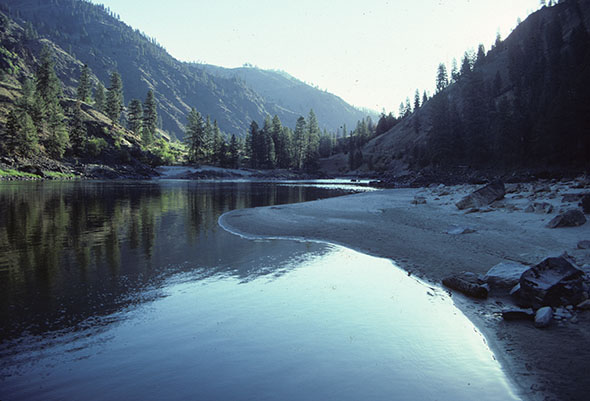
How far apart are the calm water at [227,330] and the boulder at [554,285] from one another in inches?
75.9

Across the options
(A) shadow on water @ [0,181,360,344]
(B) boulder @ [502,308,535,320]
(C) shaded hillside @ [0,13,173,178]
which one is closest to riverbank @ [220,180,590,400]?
(B) boulder @ [502,308,535,320]

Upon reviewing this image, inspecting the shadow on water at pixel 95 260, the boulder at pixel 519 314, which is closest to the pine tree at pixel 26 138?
the shadow on water at pixel 95 260

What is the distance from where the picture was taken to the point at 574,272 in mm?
7512

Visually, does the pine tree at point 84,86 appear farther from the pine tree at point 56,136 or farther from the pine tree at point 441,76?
the pine tree at point 441,76

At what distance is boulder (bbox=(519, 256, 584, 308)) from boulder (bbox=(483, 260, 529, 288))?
832 millimetres

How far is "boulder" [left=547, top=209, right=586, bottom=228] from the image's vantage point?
13.8m

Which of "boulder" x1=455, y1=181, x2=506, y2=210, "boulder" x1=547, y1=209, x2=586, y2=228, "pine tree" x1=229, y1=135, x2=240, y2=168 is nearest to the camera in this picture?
"boulder" x1=547, y1=209, x2=586, y2=228

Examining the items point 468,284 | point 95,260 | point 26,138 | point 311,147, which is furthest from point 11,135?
point 311,147

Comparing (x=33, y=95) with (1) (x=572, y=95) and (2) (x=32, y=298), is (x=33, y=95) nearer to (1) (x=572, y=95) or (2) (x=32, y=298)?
(2) (x=32, y=298)

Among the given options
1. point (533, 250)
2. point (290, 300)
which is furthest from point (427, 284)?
point (533, 250)

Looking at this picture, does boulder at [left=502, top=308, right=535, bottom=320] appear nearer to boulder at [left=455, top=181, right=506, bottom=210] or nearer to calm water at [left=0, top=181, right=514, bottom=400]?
calm water at [left=0, top=181, right=514, bottom=400]

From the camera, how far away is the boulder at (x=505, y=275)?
8719mm

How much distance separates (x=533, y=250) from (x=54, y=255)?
1859 cm

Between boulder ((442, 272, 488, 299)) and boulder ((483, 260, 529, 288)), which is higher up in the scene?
boulder ((483, 260, 529, 288))
